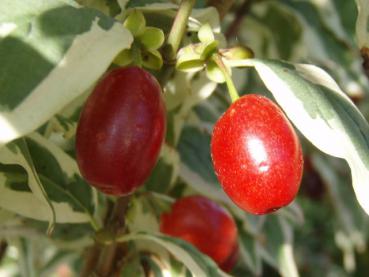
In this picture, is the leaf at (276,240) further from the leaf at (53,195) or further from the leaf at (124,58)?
the leaf at (124,58)

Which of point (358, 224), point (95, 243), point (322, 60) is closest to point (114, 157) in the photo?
point (95, 243)

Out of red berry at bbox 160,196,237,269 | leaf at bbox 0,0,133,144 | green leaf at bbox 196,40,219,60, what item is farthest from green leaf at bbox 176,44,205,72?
red berry at bbox 160,196,237,269

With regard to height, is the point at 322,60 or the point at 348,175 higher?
the point at 322,60

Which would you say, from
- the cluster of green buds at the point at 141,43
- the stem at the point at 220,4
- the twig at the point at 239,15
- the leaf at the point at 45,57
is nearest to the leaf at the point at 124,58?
the cluster of green buds at the point at 141,43

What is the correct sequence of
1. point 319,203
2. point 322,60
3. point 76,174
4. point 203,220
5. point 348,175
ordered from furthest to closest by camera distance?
point 319,203 → point 348,175 → point 322,60 → point 203,220 → point 76,174

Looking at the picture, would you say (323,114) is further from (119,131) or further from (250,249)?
(250,249)

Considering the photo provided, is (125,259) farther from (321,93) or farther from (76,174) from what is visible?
(321,93)

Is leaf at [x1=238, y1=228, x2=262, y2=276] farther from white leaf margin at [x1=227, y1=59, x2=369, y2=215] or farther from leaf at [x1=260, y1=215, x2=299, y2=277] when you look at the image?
white leaf margin at [x1=227, y1=59, x2=369, y2=215]
